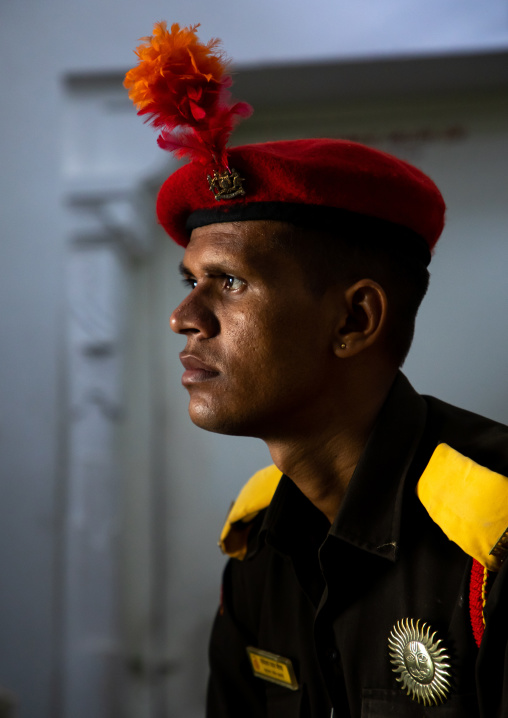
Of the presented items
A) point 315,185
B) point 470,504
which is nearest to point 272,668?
point 470,504

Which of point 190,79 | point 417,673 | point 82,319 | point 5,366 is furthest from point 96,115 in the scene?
point 417,673

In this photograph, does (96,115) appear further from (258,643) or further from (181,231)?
(258,643)

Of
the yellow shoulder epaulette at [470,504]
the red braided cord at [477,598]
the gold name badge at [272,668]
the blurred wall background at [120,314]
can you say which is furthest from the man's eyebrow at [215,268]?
the blurred wall background at [120,314]

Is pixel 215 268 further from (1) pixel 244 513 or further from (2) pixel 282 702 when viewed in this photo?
(2) pixel 282 702

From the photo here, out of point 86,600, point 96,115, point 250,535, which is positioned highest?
point 96,115

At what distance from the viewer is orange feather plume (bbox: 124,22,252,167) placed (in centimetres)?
85

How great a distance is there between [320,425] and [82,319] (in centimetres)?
94

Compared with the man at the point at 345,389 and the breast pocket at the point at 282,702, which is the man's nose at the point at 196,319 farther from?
the breast pocket at the point at 282,702

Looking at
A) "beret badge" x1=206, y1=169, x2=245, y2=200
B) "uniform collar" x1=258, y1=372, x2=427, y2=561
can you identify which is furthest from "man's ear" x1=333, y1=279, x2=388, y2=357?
"beret badge" x1=206, y1=169, x2=245, y2=200

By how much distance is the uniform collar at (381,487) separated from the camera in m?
0.88

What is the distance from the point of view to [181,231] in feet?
3.56

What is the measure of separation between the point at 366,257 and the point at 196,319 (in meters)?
0.25

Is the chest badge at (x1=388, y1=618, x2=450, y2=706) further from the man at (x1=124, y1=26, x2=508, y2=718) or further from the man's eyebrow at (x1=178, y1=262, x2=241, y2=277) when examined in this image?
the man's eyebrow at (x1=178, y1=262, x2=241, y2=277)

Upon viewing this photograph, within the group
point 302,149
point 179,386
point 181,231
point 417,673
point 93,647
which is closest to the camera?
point 417,673
